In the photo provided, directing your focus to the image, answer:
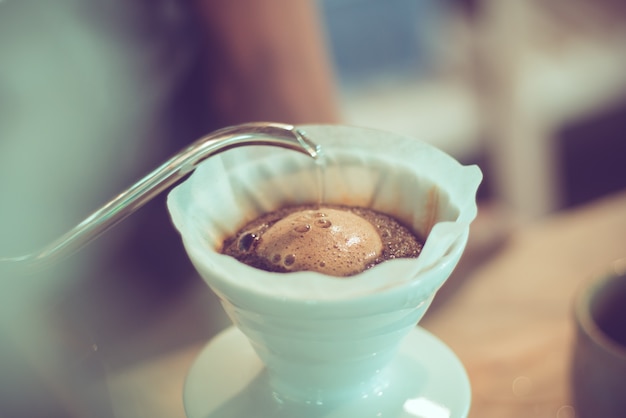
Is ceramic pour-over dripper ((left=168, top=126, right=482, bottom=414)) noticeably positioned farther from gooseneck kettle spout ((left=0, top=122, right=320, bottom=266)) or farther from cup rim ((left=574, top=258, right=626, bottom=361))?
cup rim ((left=574, top=258, right=626, bottom=361))

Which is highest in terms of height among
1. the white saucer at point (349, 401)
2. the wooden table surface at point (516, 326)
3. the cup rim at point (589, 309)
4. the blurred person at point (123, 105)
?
the blurred person at point (123, 105)

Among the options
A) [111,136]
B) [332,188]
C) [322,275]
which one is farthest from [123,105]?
[322,275]

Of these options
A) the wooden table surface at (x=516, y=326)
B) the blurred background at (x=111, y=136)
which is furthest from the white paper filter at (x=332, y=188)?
the wooden table surface at (x=516, y=326)

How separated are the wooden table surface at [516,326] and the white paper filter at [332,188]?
8.8 inches

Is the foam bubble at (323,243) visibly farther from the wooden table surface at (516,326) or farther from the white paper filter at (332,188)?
the wooden table surface at (516,326)

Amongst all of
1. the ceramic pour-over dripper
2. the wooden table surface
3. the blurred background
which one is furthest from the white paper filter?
the wooden table surface

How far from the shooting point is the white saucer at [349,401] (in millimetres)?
412

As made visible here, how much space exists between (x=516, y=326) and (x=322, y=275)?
44 cm

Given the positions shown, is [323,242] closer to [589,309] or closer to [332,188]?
[332,188]

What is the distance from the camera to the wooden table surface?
0.60 m

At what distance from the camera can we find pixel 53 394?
452 millimetres

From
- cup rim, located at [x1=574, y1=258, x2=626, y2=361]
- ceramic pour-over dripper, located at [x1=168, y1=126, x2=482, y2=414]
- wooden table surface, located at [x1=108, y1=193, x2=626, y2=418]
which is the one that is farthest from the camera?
wooden table surface, located at [x1=108, y1=193, x2=626, y2=418]

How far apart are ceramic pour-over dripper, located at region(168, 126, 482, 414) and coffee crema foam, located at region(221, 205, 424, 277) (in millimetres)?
14

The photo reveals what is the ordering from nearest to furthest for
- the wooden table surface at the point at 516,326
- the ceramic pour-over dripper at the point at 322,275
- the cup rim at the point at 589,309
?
the ceramic pour-over dripper at the point at 322,275 → the cup rim at the point at 589,309 → the wooden table surface at the point at 516,326
